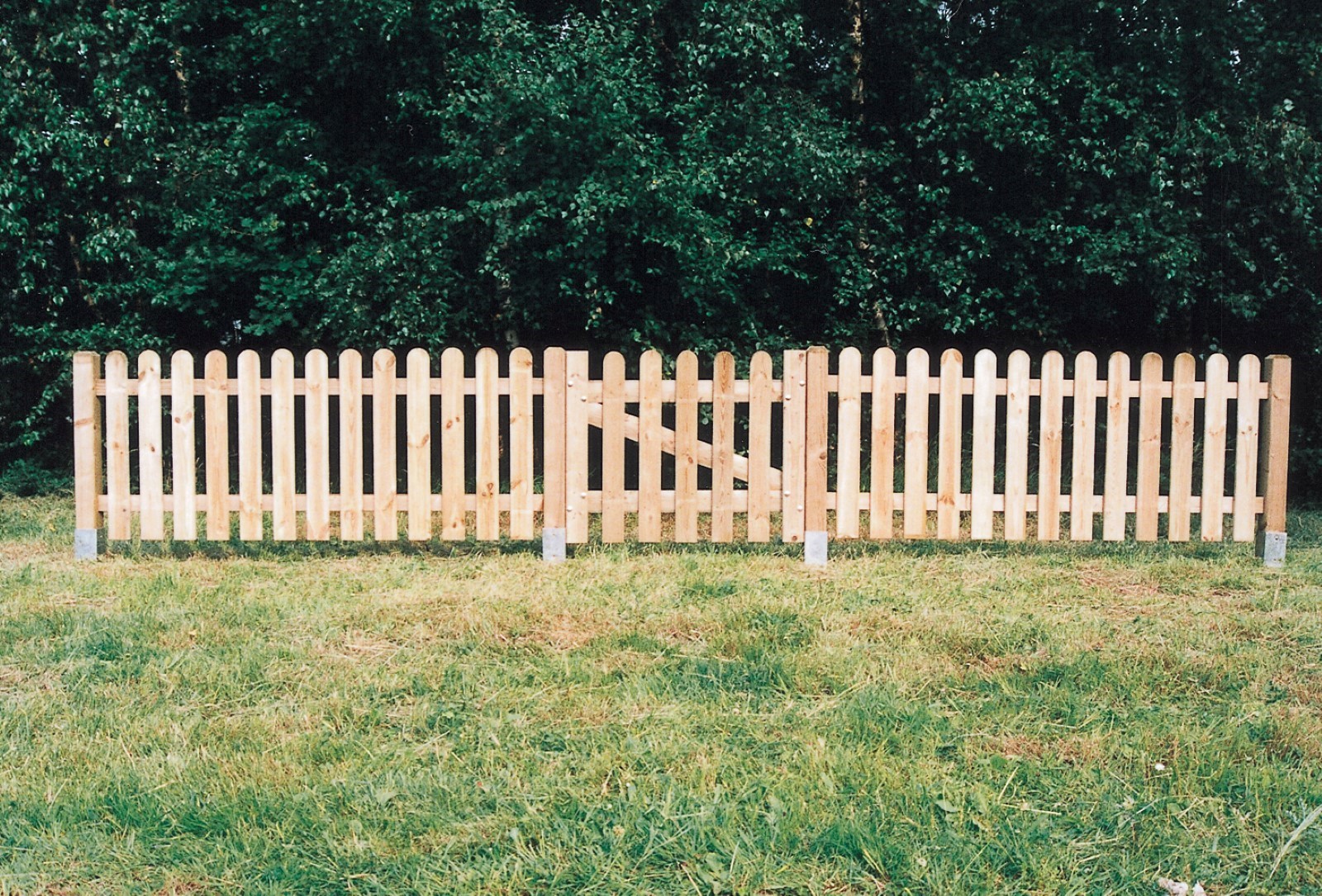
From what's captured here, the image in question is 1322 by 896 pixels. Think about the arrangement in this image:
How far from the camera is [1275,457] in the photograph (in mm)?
7562

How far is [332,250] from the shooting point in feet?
40.6

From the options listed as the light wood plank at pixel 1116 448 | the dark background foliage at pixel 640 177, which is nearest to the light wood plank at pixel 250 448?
the dark background foliage at pixel 640 177

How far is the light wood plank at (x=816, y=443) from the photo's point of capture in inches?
290

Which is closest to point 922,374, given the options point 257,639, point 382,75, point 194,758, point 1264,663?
point 1264,663

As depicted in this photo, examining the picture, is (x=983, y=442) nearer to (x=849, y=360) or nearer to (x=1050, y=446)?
(x=1050, y=446)

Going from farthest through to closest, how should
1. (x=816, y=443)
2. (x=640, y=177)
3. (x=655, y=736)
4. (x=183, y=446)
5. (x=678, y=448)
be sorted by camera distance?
(x=640, y=177) < (x=183, y=446) < (x=678, y=448) < (x=816, y=443) < (x=655, y=736)

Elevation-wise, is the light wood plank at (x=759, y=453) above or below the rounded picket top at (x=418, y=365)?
below

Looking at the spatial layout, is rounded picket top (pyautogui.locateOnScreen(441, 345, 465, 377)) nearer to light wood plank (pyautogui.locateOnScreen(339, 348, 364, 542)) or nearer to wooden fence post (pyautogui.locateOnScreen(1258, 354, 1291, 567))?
light wood plank (pyautogui.locateOnScreen(339, 348, 364, 542))

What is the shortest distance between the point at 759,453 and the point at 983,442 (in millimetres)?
1496

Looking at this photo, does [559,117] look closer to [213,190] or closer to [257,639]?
[213,190]

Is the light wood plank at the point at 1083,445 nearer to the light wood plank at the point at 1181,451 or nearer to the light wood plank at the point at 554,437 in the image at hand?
the light wood plank at the point at 1181,451

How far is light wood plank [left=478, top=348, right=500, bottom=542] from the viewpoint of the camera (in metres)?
7.43

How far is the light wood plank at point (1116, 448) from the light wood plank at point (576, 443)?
137 inches

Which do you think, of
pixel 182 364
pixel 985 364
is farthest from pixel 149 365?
pixel 985 364
